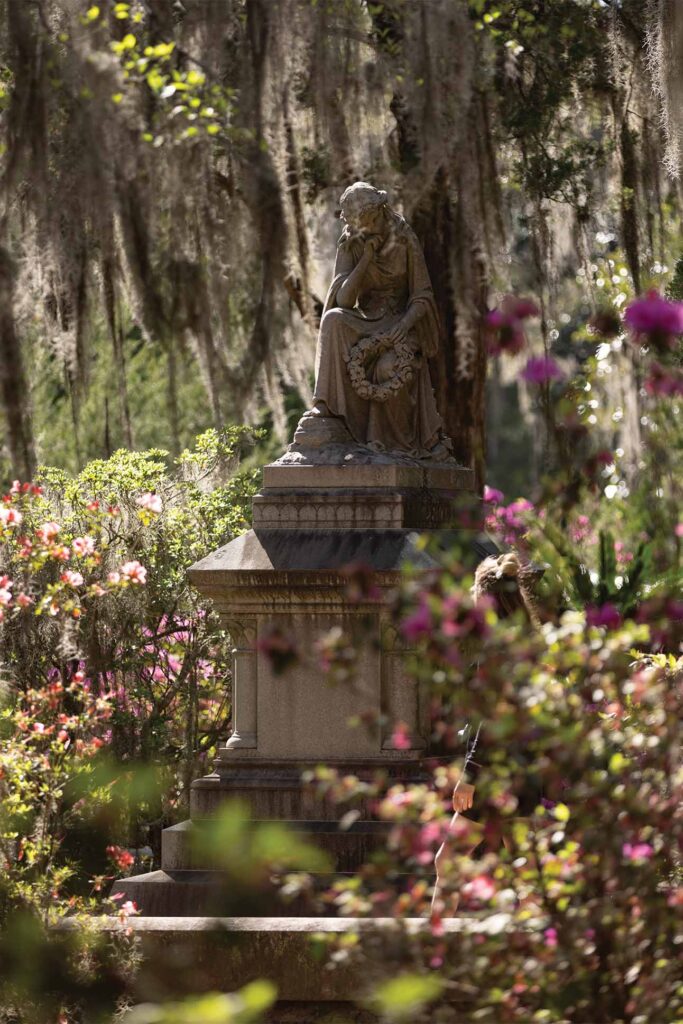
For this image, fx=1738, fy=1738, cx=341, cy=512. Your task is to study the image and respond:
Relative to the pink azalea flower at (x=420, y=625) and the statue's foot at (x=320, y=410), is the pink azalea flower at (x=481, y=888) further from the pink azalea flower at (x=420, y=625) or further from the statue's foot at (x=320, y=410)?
the statue's foot at (x=320, y=410)

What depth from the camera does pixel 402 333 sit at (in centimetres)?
880

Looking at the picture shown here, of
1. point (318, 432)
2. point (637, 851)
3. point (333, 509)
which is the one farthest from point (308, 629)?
point (637, 851)

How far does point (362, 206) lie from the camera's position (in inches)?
348

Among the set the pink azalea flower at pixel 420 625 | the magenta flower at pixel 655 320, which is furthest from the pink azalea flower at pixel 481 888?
the magenta flower at pixel 655 320

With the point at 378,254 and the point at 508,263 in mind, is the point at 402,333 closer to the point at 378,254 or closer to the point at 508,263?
the point at 378,254

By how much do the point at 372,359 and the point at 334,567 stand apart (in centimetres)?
126

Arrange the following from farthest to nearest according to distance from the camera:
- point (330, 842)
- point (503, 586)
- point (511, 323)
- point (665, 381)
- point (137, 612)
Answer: point (137, 612) → point (330, 842) → point (503, 586) → point (665, 381) → point (511, 323)

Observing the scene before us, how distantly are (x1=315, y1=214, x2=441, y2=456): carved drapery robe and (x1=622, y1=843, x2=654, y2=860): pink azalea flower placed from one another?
451 centimetres

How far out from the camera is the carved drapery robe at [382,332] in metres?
8.78

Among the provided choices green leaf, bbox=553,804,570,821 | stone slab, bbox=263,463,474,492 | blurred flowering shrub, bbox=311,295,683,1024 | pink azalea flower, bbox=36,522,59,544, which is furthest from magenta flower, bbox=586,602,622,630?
pink azalea flower, bbox=36,522,59,544

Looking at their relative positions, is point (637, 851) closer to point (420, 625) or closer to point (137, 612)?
point (420, 625)

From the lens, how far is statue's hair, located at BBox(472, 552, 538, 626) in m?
6.87

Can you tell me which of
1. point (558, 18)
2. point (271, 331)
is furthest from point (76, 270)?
point (558, 18)

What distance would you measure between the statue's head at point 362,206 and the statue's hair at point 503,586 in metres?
2.57
